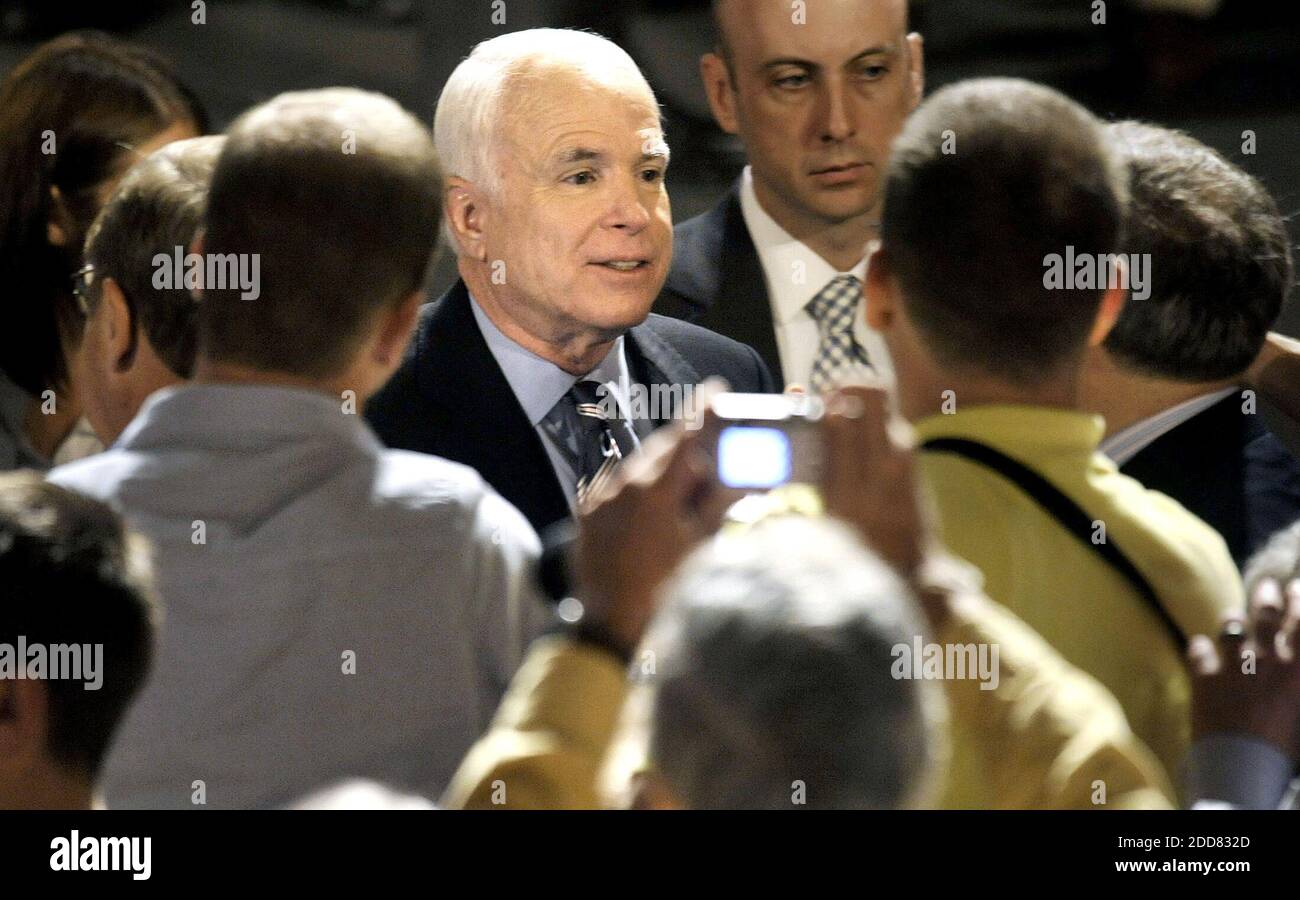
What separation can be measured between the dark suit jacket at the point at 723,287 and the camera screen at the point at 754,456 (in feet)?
3.12

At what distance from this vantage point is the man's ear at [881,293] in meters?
2.02

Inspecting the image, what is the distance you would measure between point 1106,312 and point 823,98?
933 mm

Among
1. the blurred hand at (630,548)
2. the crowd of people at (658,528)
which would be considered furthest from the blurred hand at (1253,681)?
the blurred hand at (630,548)

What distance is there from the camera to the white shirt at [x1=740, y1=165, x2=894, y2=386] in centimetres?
282

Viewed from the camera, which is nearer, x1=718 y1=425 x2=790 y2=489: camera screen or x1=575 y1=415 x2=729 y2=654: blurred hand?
x1=575 y1=415 x2=729 y2=654: blurred hand

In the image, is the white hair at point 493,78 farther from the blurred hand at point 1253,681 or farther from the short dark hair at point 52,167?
the blurred hand at point 1253,681

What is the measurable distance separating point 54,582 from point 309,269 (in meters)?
0.41

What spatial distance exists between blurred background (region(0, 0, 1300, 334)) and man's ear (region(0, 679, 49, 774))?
120 cm

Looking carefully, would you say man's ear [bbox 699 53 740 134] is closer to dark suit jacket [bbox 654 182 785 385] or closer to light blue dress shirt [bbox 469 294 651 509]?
dark suit jacket [bbox 654 182 785 385]

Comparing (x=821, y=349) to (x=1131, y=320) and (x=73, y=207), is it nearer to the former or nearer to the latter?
(x=1131, y=320)

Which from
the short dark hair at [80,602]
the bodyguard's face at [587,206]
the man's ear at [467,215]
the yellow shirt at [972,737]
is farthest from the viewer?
the man's ear at [467,215]

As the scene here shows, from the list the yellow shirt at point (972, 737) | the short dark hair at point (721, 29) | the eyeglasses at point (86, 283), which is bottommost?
the yellow shirt at point (972, 737)

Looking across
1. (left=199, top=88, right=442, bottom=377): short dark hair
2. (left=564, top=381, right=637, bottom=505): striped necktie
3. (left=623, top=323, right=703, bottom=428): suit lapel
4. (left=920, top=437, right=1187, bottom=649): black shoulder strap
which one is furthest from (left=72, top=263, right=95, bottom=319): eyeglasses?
(left=920, top=437, right=1187, bottom=649): black shoulder strap

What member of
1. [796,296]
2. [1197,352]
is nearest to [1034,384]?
[1197,352]
